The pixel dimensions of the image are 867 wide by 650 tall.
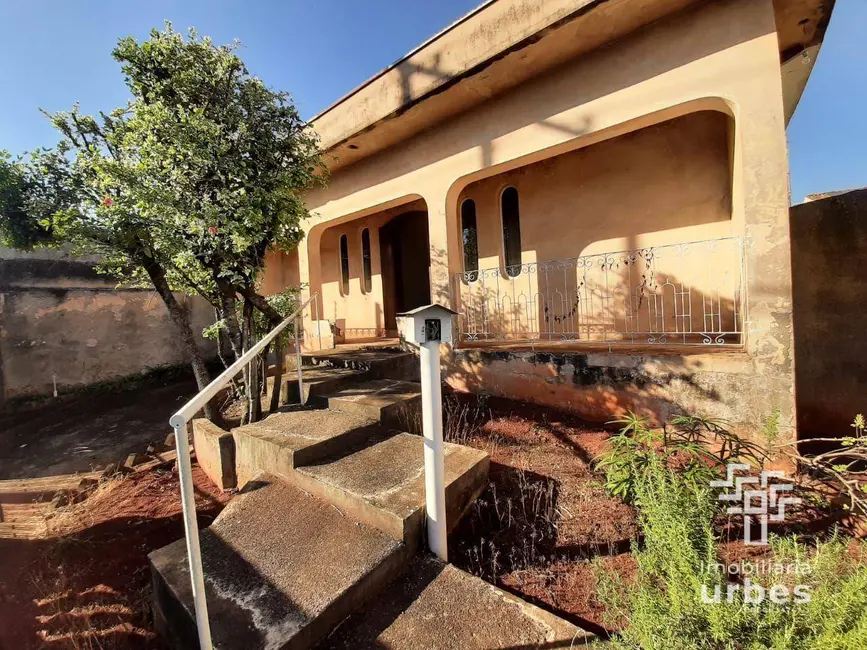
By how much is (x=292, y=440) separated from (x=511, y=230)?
517cm

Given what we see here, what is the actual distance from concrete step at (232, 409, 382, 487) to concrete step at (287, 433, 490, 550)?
0.09 metres

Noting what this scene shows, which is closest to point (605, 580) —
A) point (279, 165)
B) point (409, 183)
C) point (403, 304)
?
point (279, 165)

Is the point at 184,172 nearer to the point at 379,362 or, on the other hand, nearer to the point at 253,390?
the point at 253,390

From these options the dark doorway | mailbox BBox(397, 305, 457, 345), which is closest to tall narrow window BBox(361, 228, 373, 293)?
the dark doorway

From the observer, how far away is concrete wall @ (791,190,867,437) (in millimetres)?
3783

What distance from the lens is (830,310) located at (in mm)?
3938

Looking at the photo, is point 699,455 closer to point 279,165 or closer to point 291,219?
point 291,219

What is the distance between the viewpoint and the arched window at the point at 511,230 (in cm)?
635

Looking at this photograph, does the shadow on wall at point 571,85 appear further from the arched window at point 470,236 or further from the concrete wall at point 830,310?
the concrete wall at point 830,310

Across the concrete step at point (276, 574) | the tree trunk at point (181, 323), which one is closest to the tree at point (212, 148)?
the tree trunk at point (181, 323)

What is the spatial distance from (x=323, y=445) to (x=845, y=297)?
5.50m

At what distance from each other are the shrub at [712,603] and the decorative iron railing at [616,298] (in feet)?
9.83

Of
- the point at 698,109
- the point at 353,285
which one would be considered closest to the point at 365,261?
the point at 353,285

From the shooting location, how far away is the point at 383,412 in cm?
321
